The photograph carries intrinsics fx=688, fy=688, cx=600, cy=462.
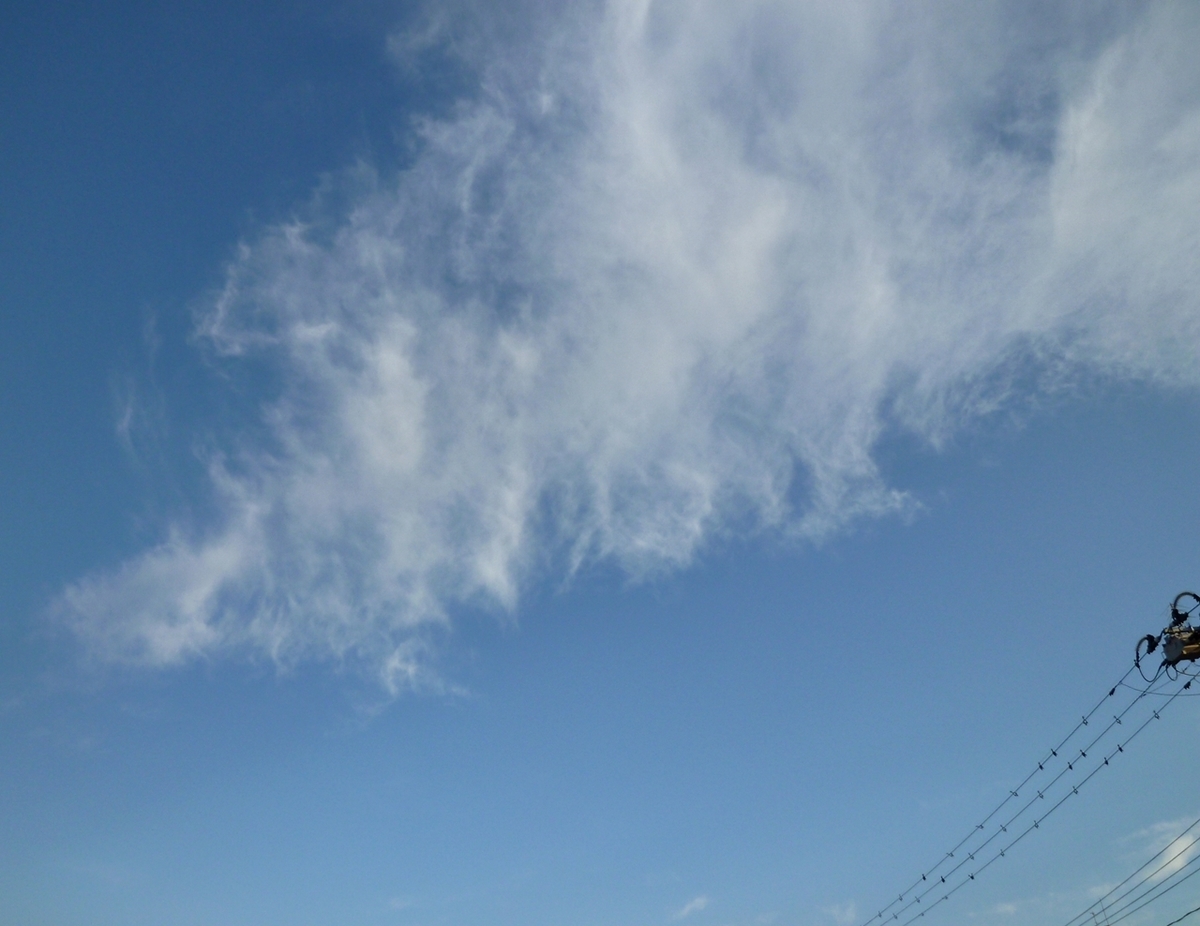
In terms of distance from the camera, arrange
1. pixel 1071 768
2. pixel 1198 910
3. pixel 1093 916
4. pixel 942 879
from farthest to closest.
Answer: pixel 942 879, pixel 1071 768, pixel 1093 916, pixel 1198 910

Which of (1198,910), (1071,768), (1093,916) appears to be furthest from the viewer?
(1071,768)

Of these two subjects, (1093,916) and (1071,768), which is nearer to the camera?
(1093,916)

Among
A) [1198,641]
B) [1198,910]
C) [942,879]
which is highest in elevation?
[1198,641]

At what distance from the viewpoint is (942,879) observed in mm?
71938

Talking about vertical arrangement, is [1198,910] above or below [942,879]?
below

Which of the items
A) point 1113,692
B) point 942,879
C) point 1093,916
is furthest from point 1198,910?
point 942,879

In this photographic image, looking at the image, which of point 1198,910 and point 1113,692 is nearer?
point 1198,910

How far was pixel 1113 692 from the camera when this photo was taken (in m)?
54.4

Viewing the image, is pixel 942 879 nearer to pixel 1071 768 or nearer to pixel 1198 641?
pixel 1071 768

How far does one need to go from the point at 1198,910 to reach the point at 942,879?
32.3 m

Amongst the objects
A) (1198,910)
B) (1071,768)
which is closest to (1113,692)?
(1071,768)

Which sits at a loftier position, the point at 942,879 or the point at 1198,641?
the point at 1198,641

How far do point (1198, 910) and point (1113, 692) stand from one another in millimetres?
15138

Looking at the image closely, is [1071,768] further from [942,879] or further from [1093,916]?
[942,879]
